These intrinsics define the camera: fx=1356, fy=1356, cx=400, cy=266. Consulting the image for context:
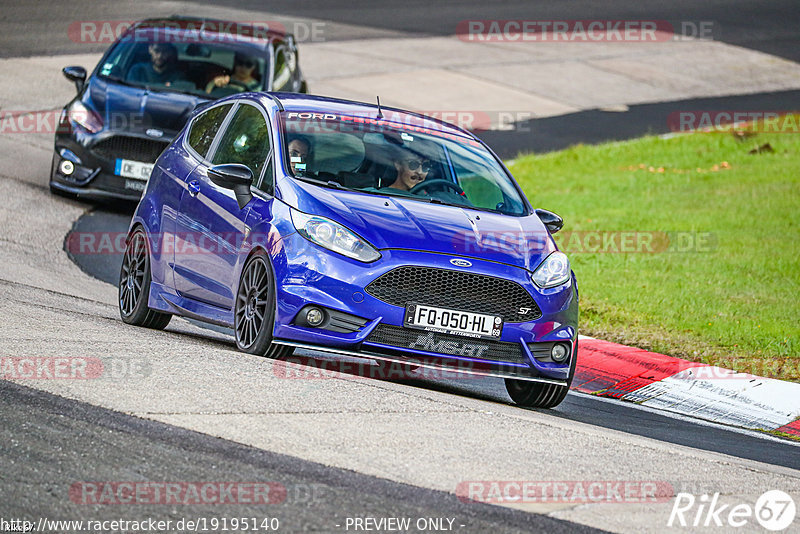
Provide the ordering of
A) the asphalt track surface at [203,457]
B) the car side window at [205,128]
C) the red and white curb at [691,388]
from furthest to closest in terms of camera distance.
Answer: the car side window at [205,128] < the red and white curb at [691,388] < the asphalt track surface at [203,457]

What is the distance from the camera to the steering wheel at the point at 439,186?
8781 mm

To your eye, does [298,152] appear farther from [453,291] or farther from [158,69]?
[158,69]

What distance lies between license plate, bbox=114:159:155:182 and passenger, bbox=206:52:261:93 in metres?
1.37

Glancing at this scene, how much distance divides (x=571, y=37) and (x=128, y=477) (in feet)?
90.9

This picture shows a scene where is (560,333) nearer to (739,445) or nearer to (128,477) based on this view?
(739,445)

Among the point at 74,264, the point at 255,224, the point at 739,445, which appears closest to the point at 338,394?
the point at 255,224

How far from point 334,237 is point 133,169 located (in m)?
6.78

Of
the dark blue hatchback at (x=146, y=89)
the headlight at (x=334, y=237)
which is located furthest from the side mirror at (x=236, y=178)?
the dark blue hatchback at (x=146, y=89)

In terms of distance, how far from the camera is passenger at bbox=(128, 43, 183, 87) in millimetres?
14942

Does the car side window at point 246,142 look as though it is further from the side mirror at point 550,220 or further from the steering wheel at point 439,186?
the side mirror at point 550,220

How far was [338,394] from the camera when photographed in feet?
23.0

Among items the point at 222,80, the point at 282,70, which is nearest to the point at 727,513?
the point at 222,80

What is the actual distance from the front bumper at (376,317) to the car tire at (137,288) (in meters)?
2.14

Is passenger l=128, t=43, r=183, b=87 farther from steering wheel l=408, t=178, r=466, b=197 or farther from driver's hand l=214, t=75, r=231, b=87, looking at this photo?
steering wheel l=408, t=178, r=466, b=197
